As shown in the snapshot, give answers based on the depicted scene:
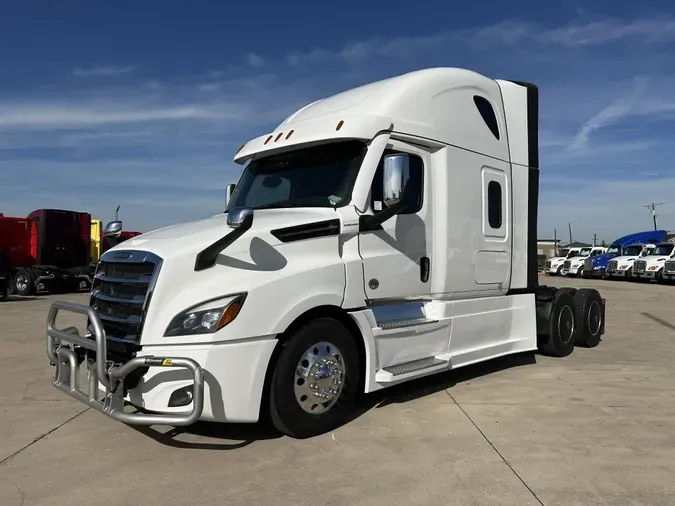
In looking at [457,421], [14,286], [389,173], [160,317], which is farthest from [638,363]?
[14,286]

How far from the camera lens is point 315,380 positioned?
4469 millimetres

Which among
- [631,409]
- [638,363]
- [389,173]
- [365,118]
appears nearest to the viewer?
[389,173]

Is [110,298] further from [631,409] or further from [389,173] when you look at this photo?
[631,409]

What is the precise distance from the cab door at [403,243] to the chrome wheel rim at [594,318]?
13.9 ft

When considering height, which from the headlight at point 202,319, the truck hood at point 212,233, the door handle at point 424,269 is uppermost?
the truck hood at point 212,233

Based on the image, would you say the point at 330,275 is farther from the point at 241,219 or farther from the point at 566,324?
the point at 566,324

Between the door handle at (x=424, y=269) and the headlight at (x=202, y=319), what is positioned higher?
the door handle at (x=424, y=269)

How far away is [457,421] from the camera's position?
4.93 metres

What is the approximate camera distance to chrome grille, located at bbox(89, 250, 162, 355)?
403 centimetres

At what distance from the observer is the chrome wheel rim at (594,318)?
8602mm

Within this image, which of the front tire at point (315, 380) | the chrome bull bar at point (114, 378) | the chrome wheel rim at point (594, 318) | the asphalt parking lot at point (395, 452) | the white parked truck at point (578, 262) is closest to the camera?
the asphalt parking lot at point (395, 452)

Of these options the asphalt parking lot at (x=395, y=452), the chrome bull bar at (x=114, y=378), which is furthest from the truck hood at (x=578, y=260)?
the chrome bull bar at (x=114, y=378)

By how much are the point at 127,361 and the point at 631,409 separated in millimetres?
4508

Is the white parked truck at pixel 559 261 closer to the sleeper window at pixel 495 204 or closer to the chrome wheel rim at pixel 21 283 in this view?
the chrome wheel rim at pixel 21 283
